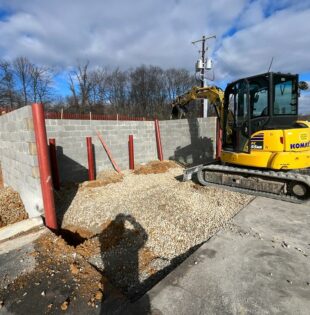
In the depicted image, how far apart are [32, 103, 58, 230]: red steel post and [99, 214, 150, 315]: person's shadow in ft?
3.02

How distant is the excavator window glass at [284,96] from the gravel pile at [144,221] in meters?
2.08

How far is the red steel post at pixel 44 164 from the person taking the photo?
133 inches

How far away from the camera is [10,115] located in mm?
4469

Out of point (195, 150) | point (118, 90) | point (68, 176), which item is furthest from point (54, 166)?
point (118, 90)

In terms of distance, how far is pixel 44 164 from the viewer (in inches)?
139

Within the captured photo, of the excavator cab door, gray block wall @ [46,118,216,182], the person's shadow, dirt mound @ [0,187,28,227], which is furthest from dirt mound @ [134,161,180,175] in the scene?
dirt mound @ [0,187,28,227]

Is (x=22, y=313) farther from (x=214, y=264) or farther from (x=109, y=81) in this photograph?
(x=109, y=81)

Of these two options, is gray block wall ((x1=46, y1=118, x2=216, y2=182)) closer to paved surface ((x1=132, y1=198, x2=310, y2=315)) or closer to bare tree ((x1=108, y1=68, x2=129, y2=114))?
paved surface ((x1=132, y1=198, x2=310, y2=315))

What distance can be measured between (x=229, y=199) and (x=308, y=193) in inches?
59.6

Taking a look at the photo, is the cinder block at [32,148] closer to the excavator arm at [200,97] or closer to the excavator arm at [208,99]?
the excavator arm at [208,99]

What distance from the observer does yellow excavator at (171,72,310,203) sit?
4.56 meters

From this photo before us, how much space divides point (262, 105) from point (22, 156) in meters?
5.10

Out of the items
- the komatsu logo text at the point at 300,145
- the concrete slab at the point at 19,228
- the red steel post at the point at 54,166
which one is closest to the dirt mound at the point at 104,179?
the red steel post at the point at 54,166

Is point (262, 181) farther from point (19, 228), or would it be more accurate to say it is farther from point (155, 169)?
point (19, 228)
